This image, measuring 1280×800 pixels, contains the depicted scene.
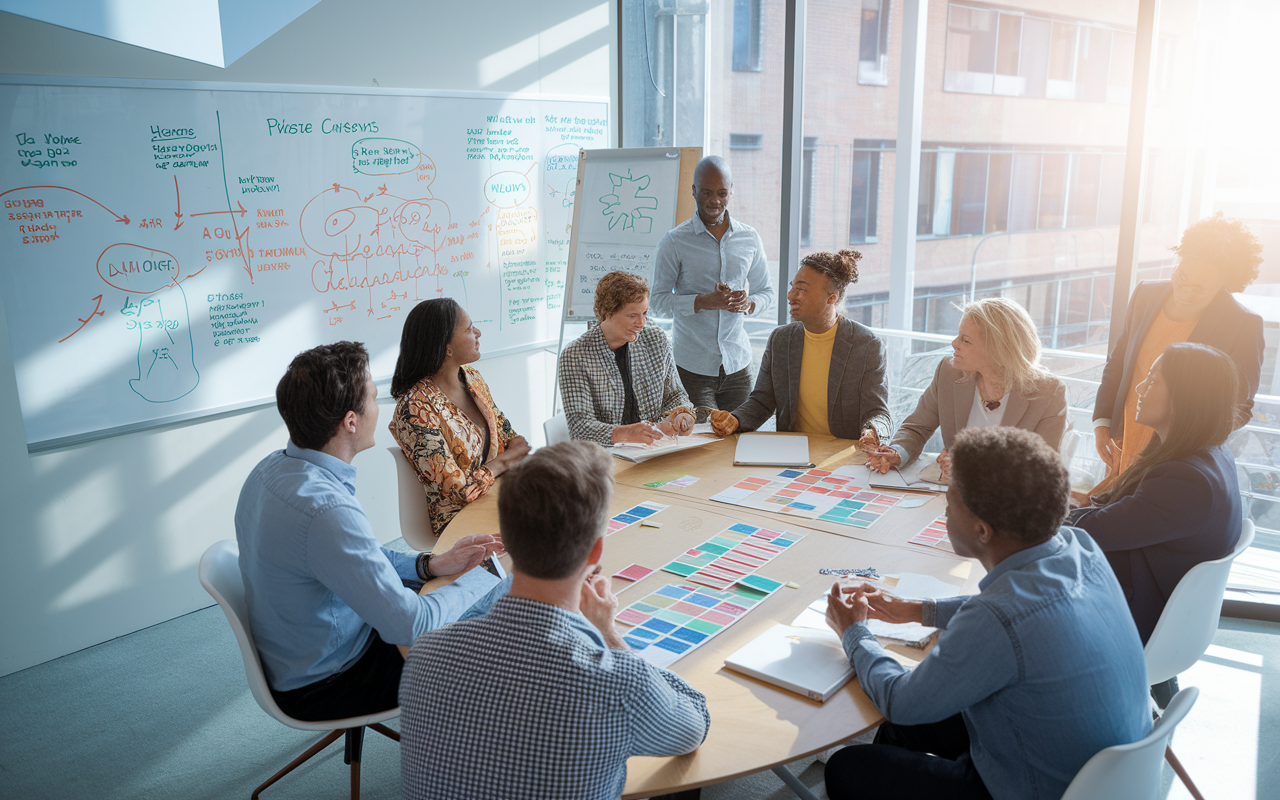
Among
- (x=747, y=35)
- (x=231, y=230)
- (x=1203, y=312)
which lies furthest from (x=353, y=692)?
(x=747, y=35)

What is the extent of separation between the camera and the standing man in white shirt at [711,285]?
397 cm

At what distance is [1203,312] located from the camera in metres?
2.84

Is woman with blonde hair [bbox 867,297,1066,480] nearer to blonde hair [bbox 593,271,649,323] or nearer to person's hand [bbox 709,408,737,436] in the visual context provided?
person's hand [bbox 709,408,737,436]

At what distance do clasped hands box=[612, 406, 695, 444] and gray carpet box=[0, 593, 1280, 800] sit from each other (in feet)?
3.80

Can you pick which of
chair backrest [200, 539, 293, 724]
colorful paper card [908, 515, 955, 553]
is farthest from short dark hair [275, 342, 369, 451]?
colorful paper card [908, 515, 955, 553]

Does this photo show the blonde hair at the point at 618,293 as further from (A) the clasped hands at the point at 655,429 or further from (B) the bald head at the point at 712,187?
(B) the bald head at the point at 712,187

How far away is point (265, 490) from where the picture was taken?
6.04ft

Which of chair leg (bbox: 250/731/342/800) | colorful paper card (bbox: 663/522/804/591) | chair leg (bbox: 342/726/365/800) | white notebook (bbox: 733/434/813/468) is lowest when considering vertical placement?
chair leg (bbox: 250/731/342/800)

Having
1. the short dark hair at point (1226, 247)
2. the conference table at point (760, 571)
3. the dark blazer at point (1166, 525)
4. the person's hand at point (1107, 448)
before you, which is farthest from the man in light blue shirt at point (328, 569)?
the short dark hair at point (1226, 247)

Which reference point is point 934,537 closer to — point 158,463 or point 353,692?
point 353,692

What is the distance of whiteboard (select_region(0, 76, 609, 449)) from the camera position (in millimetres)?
3160

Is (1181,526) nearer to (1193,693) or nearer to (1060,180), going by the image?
(1193,693)

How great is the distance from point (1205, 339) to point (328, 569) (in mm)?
2834

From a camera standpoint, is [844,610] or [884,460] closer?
[844,610]
